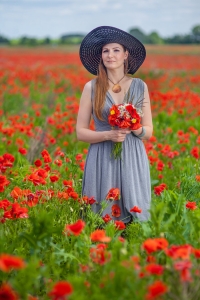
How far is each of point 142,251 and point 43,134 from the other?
3328mm

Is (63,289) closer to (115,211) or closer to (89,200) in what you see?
(89,200)

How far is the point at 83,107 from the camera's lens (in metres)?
3.78

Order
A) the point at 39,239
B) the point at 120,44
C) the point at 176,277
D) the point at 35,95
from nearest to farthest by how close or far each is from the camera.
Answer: the point at 176,277, the point at 39,239, the point at 120,44, the point at 35,95

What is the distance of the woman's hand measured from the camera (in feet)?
11.4

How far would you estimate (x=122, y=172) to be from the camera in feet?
12.2

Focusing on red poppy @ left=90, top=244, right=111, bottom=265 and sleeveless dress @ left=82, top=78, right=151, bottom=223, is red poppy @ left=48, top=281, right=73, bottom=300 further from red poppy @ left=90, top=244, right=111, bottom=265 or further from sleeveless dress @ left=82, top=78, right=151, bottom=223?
sleeveless dress @ left=82, top=78, right=151, bottom=223

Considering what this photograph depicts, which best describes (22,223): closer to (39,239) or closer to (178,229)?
(39,239)

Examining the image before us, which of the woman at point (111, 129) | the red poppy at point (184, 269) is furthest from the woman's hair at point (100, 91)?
the red poppy at point (184, 269)

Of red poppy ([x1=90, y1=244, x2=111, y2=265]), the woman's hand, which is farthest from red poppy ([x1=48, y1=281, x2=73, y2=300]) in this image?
the woman's hand

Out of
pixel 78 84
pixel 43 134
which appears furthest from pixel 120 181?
pixel 78 84

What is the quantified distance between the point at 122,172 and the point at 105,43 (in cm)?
90

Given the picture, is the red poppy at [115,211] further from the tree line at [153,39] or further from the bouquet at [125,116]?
the tree line at [153,39]

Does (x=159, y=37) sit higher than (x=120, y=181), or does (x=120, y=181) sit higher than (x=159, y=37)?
(x=159, y=37)

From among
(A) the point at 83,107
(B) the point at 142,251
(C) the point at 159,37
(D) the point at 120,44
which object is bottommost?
(B) the point at 142,251
